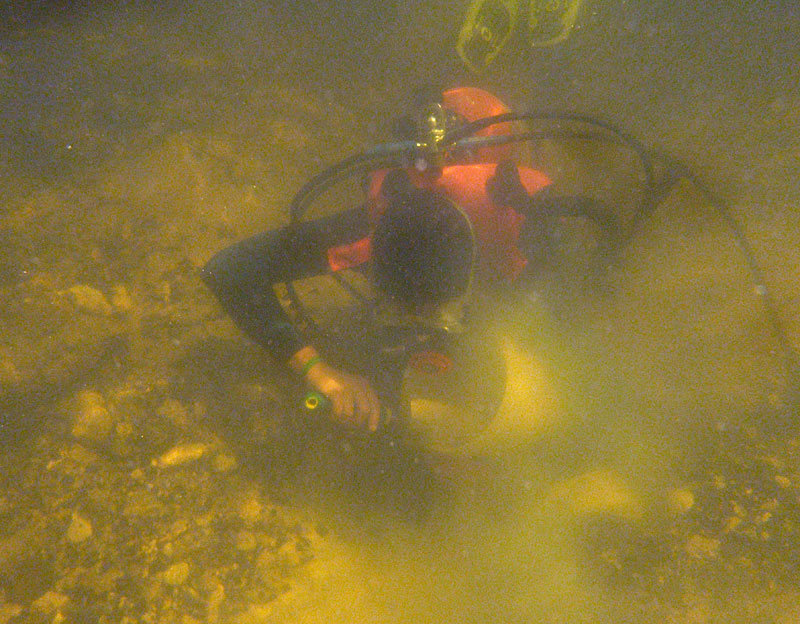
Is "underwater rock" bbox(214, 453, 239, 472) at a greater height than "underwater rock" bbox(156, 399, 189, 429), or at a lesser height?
lesser

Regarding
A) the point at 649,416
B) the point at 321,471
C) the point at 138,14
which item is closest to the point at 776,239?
the point at 649,416

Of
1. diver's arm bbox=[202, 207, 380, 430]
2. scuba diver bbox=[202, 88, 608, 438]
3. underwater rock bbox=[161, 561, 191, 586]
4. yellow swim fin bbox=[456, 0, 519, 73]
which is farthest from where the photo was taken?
yellow swim fin bbox=[456, 0, 519, 73]

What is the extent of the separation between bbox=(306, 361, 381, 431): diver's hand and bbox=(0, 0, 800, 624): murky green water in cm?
44

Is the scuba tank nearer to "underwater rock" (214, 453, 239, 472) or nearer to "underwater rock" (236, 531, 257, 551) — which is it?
"underwater rock" (214, 453, 239, 472)

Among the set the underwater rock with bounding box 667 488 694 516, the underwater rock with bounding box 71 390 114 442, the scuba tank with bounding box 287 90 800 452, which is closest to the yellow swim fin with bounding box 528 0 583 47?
the scuba tank with bounding box 287 90 800 452

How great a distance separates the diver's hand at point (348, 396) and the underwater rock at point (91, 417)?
41.6 inches

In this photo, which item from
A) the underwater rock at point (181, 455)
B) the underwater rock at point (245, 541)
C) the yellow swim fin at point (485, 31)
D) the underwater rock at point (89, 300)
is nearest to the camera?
the underwater rock at point (245, 541)

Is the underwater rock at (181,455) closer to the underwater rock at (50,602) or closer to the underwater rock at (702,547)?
the underwater rock at (50,602)

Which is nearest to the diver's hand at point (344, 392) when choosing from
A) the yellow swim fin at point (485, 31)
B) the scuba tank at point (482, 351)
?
the scuba tank at point (482, 351)

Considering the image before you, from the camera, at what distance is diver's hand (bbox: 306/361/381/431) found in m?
2.20

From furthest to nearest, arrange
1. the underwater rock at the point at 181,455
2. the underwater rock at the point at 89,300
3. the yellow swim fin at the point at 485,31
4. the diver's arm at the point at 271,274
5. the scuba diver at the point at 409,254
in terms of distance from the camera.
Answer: the yellow swim fin at the point at 485,31 < the underwater rock at the point at 89,300 < the diver's arm at the point at 271,274 < the underwater rock at the point at 181,455 < the scuba diver at the point at 409,254

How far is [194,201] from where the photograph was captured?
3.20 m

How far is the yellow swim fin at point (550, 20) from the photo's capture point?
4145mm

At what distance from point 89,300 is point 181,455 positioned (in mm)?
1147
